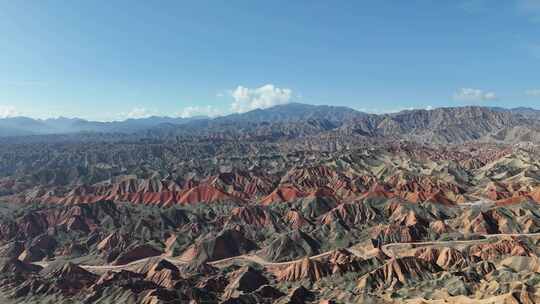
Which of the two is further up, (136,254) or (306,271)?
(306,271)

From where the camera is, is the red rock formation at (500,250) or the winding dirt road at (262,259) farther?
the winding dirt road at (262,259)

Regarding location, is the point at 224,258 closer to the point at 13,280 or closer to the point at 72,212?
the point at 13,280

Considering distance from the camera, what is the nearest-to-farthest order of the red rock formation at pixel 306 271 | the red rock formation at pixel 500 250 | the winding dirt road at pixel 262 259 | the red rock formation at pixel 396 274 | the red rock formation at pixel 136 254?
the red rock formation at pixel 396 274
the red rock formation at pixel 306 271
the red rock formation at pixel 500 250
the winding dirt road at pixel 262 259
the red rock formation at pixel 136 254

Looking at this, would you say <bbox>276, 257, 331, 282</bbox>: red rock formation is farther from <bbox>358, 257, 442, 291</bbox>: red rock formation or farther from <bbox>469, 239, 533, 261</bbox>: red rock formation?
<bbox>469, 239, 533, 261</bbox>: red rock formation

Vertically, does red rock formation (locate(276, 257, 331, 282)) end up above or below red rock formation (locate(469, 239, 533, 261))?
below

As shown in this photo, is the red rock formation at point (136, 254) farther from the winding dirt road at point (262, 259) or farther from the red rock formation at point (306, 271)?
the red rock formation at point (306, 271)

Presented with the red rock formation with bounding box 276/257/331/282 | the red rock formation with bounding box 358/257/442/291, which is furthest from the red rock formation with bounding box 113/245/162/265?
the red rock formation with bounding box 358/257/442/291

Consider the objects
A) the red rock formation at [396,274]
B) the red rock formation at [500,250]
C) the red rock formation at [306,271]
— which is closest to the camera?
the red rock formation at [396,274]

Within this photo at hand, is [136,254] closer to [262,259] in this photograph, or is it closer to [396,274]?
[262,259]

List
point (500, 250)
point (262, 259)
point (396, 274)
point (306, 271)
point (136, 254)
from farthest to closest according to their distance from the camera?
point (136, 254)
point (262, 259)
point (500, 250)
point (306, 271)
point (396, 274)

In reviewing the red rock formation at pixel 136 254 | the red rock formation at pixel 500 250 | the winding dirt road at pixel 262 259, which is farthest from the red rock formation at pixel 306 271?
the red rock formation at pixel 136 254

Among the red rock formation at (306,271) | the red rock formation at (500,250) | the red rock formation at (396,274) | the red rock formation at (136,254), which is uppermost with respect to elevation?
the red rock formation at (500,250)

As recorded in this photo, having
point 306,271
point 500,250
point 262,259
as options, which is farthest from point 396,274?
point 262,259
